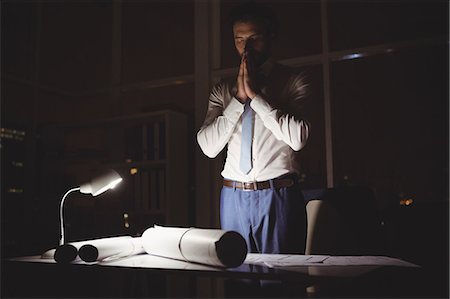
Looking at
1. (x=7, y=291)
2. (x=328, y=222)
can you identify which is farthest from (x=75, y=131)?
(x=328, y=222)

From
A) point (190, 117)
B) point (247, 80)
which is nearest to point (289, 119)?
point (247, 80)

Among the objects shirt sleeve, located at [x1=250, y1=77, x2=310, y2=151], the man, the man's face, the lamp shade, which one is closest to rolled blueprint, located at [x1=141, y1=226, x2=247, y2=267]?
the lamp shade

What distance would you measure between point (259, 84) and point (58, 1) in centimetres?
302

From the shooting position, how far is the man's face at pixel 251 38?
2.14 meters

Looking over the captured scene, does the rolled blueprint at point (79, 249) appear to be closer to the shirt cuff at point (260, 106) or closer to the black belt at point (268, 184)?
the black belt at point (268, 184)

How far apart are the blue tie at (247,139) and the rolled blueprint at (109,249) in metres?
0.70

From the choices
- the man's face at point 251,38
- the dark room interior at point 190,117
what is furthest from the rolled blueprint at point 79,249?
the man's face at point 251,38

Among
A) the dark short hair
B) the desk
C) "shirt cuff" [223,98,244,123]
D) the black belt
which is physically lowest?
the desk

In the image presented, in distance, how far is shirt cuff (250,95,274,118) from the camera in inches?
79.9

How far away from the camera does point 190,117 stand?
364 centimetres

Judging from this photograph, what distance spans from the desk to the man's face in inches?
43.1

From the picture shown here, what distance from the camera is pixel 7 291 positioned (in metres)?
2.14

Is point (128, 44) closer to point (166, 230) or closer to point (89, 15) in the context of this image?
point (89, 15)

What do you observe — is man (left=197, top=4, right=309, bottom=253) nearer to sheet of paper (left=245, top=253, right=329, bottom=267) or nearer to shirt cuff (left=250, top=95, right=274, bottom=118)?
shirt cuff (left=250, top=95, right=274, bottom=118)
